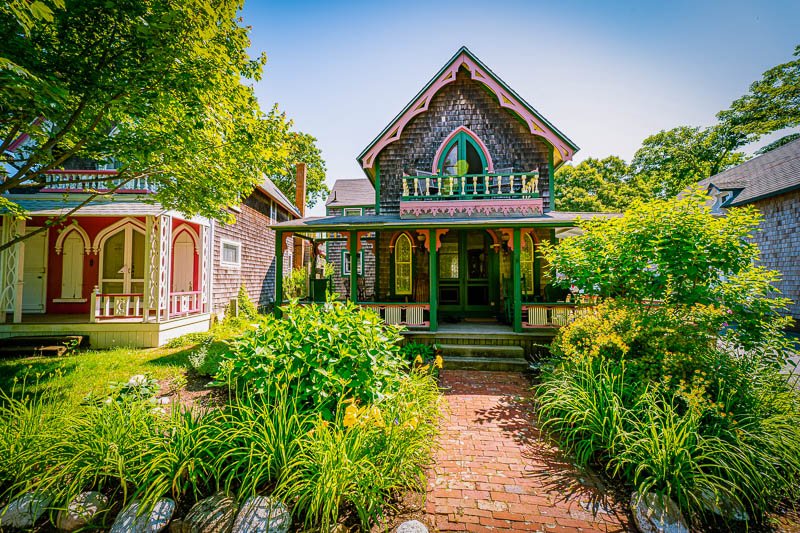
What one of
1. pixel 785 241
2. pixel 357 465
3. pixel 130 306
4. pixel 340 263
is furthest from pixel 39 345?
pixel 785 241

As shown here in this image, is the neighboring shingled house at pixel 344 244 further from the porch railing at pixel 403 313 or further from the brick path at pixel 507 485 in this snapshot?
the brick path at pixel 507 485

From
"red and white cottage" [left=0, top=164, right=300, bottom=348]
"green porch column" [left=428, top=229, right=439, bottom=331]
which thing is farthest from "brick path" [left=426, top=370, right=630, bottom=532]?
"red and white cottage" [left=0, top=164, right=300, bottom=348]

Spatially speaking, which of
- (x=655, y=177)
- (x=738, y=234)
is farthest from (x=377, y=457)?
(x=655, y=177)

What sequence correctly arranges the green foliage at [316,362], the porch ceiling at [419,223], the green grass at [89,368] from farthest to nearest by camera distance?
the porch ceiling at [419,223] < the green grass at [89,368] < the green foliage at [316,362]

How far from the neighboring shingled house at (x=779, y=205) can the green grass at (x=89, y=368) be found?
20.1 m

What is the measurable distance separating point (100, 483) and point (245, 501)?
1.38m

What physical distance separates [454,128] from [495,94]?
165cm

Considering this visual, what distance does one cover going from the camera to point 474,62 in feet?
33.6

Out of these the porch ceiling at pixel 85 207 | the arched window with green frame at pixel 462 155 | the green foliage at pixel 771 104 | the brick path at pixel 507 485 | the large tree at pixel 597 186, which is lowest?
the brick path at pixel 507 485

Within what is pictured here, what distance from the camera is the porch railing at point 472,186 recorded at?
9.50m

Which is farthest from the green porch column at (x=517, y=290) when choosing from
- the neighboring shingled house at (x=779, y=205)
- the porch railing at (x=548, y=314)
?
the neighboring shingled house at (x=779, y=205)

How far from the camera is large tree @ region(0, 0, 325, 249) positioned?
4.50 m

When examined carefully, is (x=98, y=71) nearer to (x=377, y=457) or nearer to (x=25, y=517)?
(x=25, y=517)

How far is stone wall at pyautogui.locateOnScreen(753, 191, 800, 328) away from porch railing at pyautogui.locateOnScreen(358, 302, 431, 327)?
1431cm
